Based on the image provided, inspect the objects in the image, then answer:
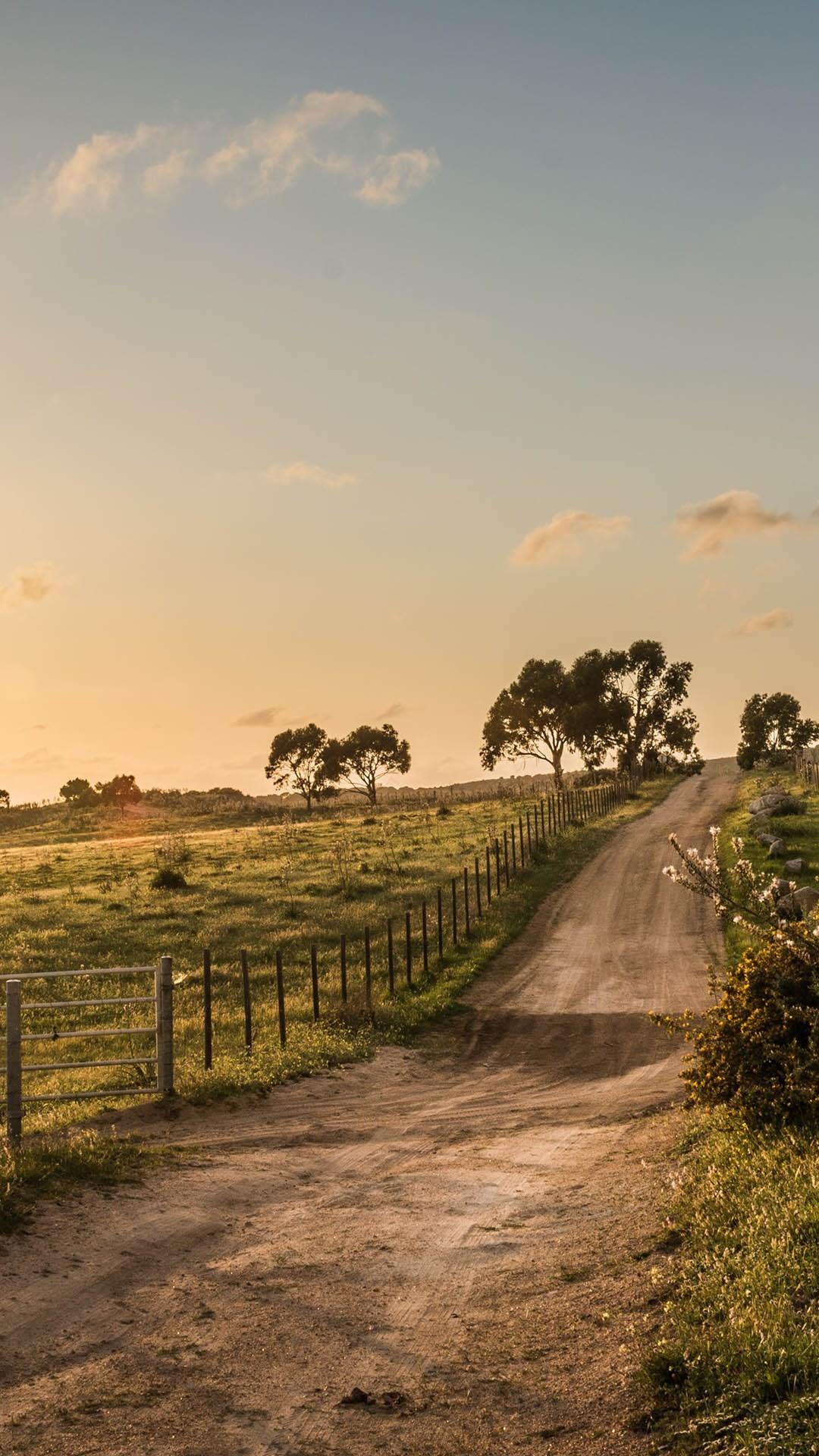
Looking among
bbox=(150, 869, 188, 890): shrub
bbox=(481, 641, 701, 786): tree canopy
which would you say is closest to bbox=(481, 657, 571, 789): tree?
bbox=(481, 641, 701, 786): tree canopy

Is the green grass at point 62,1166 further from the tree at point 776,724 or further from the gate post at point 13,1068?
the tree at point 776,724

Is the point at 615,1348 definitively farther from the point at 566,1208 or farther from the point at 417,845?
the point at 417,845

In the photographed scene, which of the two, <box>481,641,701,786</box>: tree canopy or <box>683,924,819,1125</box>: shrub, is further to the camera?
<box>481,641,701,786</box>: tree canopy

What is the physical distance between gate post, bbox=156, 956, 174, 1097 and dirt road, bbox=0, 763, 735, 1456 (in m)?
0.84

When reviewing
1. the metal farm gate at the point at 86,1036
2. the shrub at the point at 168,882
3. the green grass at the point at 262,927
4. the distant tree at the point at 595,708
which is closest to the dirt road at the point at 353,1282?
the metal farm gate at the point at 86,1036

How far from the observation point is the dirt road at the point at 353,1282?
7.72 m

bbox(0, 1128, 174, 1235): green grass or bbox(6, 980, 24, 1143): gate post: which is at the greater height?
bbox(6, 980, 24, 1143): gate post

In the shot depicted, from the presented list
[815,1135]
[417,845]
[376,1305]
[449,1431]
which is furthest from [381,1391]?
[417,845]

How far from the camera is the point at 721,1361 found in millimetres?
7586

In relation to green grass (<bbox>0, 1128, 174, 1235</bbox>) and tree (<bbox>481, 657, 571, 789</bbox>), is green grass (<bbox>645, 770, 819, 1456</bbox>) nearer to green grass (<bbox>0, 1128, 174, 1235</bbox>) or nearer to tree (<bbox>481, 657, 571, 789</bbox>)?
green grass (<bbox>0, 1128, 174, 1235</bbox>)

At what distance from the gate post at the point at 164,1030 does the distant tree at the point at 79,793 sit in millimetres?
101032

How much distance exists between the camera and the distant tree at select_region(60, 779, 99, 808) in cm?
11700

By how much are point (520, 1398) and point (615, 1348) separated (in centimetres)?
90

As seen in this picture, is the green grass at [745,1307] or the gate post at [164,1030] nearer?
the green grass at [745,1307]
